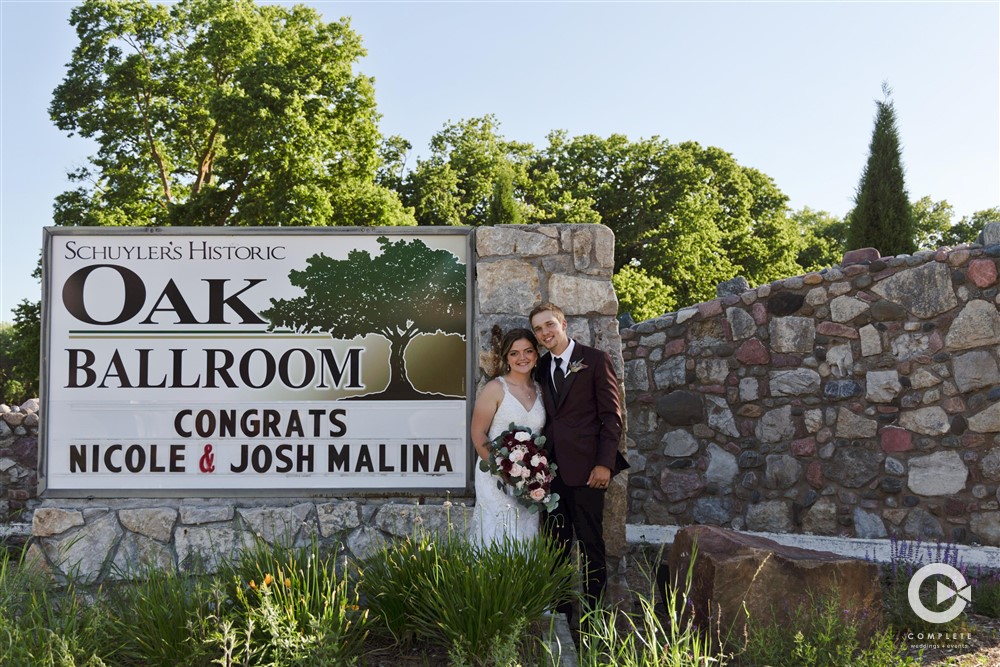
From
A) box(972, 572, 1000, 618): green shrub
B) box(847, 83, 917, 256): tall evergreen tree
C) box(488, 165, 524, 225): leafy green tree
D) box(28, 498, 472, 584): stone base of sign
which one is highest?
box(488, 165, 524, 225): leafy green tree

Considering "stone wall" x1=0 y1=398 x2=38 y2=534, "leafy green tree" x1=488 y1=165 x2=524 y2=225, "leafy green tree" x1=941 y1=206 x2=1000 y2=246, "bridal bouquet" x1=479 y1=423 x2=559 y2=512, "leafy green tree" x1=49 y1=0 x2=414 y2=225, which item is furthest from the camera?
"leafy green tree" x1=941 y1=206 x2=1000 y2=246

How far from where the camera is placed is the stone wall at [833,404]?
6859 millimetres

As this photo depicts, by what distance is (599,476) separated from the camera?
473 cm

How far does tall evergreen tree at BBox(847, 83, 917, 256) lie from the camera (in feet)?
32.7

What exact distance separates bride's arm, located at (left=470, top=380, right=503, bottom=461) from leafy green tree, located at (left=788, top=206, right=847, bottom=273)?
21259mm

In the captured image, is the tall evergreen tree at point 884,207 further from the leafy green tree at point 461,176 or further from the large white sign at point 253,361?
the leafy green tree at point 461,176

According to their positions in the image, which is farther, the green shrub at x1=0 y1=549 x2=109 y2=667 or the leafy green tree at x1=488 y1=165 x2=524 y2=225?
the leafy green tree at x1=488 y1=165 x2=524 y2=225

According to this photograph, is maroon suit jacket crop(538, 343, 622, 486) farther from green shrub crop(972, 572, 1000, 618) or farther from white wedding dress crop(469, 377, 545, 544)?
green shrub crop(972, 572, 1000, 618)

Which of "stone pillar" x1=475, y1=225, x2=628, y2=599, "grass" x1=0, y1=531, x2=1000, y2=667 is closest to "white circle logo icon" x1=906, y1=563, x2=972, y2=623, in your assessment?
"grass" x1=0, y1=531, x2=1000, y2=667

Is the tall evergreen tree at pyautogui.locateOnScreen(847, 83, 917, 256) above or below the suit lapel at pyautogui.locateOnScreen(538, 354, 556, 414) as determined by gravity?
above

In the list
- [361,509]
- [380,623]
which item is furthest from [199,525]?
[380,623]

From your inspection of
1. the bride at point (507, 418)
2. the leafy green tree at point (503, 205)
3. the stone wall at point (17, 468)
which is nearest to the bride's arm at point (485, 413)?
the bride at point (507, 418)

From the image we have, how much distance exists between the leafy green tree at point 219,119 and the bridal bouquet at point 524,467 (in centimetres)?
1216

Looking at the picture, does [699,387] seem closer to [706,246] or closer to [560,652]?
[560,652]
